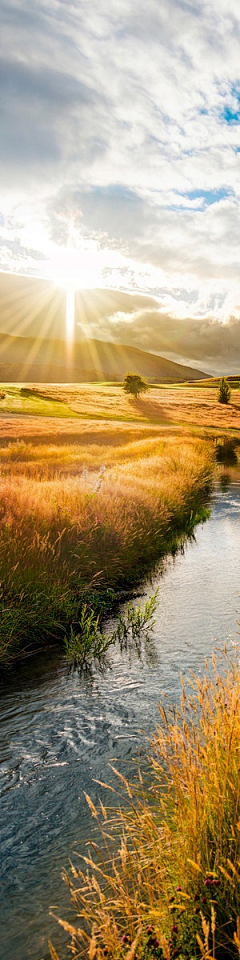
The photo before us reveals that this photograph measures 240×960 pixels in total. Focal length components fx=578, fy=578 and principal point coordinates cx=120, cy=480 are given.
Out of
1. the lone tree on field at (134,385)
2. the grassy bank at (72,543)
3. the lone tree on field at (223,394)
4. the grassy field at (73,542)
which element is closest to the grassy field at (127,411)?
the lone tree on field at (223,394)

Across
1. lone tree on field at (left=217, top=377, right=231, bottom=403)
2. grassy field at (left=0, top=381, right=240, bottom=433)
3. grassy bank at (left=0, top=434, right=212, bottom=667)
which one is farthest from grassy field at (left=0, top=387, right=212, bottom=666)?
lone tree on field at (left=217, top=377, right=231, bottom=403)

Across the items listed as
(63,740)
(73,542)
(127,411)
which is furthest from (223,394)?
(63,740)

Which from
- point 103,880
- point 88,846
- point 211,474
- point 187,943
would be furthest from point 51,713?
point 211,474

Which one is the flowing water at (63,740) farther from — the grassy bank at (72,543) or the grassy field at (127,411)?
the grassy field at (127,411)

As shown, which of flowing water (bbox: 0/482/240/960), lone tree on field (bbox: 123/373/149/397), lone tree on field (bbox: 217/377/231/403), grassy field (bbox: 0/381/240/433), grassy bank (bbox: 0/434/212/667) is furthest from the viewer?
lone tree on field (bbox: 123/373/149/397)

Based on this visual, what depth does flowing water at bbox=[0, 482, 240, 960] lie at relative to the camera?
408 centimetres

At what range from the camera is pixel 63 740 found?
608 centimetres

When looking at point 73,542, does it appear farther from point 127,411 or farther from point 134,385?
point 134,385

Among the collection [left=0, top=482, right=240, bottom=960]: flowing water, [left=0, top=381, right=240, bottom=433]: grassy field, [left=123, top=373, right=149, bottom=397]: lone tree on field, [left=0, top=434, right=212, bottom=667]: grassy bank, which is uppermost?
[left=123, top=373, right=149, bottom=397]: lone tree on field

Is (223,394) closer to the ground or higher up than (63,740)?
higher up

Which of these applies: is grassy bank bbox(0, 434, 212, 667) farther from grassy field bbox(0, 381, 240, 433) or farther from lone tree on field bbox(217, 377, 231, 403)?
lone tree on field bbox(217, 377, 231, 403)

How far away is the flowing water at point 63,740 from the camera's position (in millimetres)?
4082

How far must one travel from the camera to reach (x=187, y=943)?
325 centimetres

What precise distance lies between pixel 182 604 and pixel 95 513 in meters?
3.27
